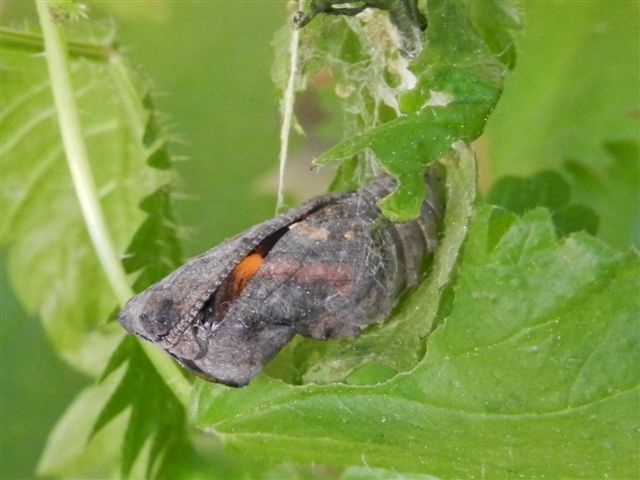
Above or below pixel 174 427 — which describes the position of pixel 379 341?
above

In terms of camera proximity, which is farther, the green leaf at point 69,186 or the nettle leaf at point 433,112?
the green leaf at point 69,186

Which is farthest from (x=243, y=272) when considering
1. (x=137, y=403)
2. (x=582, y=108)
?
(x=582, y=108)

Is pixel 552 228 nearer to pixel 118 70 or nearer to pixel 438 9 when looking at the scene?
pixel 438 9

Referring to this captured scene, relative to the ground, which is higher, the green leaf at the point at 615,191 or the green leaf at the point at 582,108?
the green leaf at the point at 582,108

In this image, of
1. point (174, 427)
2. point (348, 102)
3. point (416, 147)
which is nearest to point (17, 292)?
point (174, 427)

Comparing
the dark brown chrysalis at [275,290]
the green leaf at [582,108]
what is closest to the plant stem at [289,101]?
the dark brown chrysalis at [275,290]

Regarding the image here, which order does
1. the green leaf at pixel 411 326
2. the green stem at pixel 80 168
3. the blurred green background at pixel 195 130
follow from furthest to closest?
the blurred green background at pixel 195 130, the green stem at pixel 80 168, the green leaf at pixel 411 326

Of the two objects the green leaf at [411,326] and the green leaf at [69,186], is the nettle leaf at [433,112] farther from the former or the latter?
the green leaf at [69,186]
